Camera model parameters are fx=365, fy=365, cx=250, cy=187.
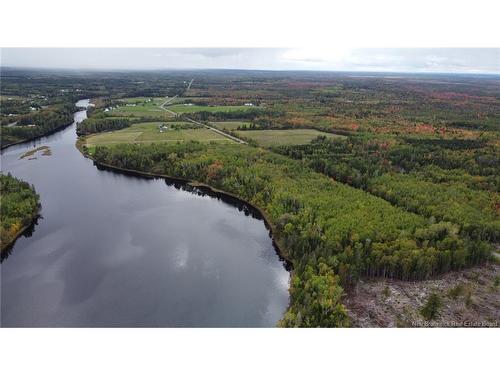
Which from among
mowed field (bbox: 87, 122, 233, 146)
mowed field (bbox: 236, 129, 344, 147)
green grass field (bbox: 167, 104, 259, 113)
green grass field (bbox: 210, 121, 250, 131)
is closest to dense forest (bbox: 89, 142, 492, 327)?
mowed field (bbox: 236, 129, 344, 147)

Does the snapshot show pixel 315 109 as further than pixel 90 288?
Yes

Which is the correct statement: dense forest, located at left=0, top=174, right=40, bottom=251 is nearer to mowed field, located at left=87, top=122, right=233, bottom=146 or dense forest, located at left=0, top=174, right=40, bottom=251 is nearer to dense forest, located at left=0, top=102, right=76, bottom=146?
mowed field, located at left=87, top=122, right=233, bottom=146

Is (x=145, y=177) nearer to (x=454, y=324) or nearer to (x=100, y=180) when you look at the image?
(x=100, y=180)

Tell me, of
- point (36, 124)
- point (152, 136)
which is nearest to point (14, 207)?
point (152, 136)

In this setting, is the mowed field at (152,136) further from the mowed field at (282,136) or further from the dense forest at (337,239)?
the dense forest at (337,239)

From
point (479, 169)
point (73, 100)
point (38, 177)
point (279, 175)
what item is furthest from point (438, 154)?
point (73, 100)

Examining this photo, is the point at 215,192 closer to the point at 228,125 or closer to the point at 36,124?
the point at 228,125
